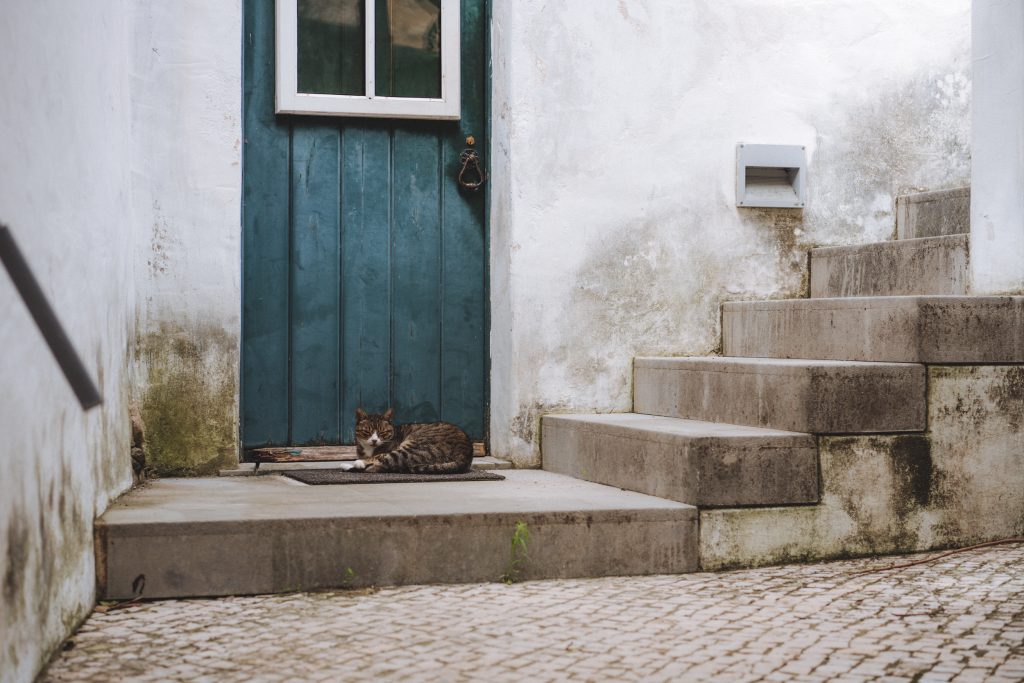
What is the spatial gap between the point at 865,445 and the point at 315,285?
272cm

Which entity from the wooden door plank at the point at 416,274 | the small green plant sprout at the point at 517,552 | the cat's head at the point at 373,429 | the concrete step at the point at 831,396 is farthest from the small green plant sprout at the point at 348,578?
the wooden door plank at the point at 416,274

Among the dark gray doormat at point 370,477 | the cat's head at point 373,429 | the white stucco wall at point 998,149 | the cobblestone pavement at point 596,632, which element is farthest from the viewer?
the cat's head at point 373,429

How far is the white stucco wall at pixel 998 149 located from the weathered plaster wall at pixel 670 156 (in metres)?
0.99

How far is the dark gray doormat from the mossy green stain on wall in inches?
14.3

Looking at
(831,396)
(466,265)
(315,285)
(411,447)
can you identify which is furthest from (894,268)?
(315,285)

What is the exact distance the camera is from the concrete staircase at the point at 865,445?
4.42 m

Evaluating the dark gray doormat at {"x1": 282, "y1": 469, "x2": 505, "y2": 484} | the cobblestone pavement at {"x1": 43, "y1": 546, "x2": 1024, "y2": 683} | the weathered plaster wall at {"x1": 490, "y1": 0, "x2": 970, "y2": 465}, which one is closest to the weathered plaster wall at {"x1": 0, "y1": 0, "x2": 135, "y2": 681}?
the cobblestone pavement at {"x1": 43, "y1": 546, "x2": 1024, "y2": 683}

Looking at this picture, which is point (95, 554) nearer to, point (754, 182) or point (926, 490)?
point (926, 490)

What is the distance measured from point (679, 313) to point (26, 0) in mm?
3694

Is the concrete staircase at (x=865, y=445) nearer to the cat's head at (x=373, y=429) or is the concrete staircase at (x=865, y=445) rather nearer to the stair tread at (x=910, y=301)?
the stair tread at (x=910, y=301)

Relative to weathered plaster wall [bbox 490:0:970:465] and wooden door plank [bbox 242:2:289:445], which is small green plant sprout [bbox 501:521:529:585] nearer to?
weathered plaster wall [bbox 490:0:970:465]

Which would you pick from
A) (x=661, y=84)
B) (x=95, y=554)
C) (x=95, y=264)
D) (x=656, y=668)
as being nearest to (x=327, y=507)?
(x=95, y=554)

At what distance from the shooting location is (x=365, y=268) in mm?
5820

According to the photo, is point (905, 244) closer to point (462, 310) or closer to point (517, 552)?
point (462, 310)
